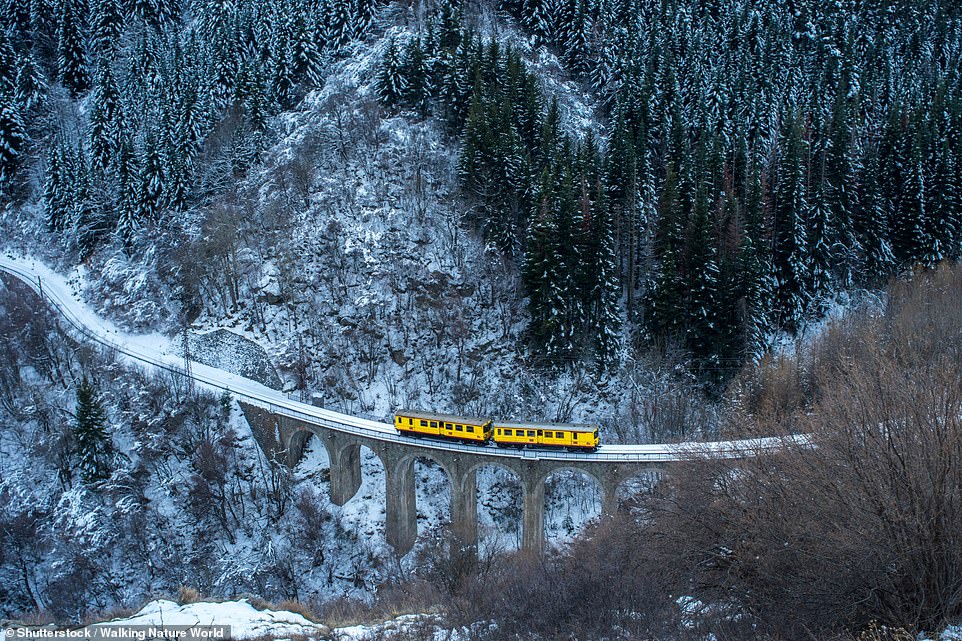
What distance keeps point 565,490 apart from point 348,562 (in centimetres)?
1454

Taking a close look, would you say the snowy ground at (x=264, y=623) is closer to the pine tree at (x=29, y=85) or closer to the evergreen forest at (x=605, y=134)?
the evergreen forest at (x=605, y=134)

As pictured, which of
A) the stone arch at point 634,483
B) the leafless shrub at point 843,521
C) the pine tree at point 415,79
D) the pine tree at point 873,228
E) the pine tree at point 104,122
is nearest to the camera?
the leafless shrub at point 843,521

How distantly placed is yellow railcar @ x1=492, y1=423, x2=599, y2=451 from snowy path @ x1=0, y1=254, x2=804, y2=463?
56 centimetres

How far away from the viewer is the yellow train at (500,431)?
35031 mm

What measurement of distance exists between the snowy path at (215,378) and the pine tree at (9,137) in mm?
9326

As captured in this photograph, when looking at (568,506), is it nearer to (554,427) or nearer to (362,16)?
(554,427)

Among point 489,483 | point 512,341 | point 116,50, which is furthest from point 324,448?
point 116,50

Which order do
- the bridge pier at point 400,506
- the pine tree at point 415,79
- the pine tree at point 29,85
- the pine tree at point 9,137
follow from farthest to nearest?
the pine tree at point 29,85
the pine tree at point 9,137
the pine tree at point 415,79
the bridge pier at point 400,506

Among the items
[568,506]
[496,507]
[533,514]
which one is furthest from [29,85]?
[568,506]

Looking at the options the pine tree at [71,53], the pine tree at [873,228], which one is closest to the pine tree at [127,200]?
the pine tree at [71,53]

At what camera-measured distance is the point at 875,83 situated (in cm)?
6338

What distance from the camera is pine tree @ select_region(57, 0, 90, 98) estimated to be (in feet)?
226

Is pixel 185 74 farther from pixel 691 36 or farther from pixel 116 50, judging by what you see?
pixel 691 36

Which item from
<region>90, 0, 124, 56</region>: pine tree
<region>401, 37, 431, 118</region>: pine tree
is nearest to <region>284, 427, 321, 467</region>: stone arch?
<region>401, 37, 431, 118</region>: pine tree
